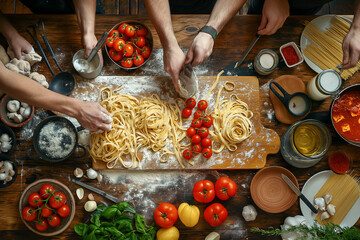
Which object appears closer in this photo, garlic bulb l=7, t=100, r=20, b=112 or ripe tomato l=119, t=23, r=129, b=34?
garlic bulb l=7, t=100, r=20, b=112

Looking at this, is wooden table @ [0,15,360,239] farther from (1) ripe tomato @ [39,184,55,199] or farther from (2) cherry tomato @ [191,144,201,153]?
(2) cherry tomato @ [191,144,201,153]

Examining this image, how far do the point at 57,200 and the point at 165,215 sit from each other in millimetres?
922

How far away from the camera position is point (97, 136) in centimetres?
230

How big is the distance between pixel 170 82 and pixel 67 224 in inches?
62.0

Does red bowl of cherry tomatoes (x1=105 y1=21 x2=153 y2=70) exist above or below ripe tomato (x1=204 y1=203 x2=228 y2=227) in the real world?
above

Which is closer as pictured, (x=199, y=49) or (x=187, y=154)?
(x=199, y=49)

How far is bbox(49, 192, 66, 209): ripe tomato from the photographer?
2.10m

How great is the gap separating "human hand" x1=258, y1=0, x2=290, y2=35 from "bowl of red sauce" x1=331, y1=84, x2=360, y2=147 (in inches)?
33.6

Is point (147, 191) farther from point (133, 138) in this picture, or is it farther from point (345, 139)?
point (345, 139)

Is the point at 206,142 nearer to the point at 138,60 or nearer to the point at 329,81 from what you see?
the point at 138,60

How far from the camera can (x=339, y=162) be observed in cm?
229

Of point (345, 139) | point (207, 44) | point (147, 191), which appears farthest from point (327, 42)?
point (147, 191)

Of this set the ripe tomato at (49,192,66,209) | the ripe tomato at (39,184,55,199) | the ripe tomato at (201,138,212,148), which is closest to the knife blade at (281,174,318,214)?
the ripe tomato at (201,138,212,148)

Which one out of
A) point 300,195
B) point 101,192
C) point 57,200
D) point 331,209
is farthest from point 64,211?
point 331,209
